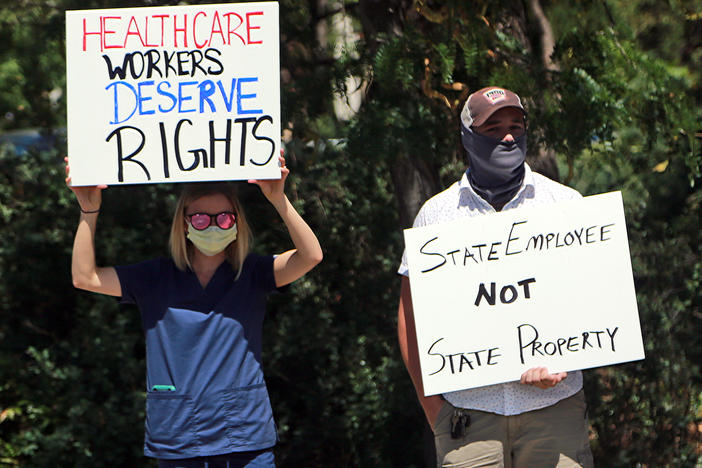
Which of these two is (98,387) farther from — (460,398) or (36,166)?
(460,398)

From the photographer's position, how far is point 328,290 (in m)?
5.54

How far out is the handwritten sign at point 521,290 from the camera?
121 inches

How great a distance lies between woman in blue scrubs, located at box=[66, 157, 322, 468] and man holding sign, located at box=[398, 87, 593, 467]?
588 mm

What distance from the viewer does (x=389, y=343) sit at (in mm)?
5410

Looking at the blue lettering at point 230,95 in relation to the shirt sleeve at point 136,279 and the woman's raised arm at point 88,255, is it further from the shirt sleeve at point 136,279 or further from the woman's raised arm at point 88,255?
the shirt sleeve at point 136,279

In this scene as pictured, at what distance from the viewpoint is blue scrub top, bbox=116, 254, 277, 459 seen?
3.18 metres

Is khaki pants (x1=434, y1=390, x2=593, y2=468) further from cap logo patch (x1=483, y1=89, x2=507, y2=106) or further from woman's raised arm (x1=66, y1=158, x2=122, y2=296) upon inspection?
woman's raised arm (x1=66, y1=158, x2=122, y2=296)

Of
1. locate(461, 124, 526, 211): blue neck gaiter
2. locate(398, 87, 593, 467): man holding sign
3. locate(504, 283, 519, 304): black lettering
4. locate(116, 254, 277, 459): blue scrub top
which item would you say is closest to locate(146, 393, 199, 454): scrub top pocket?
locate(116, 254, 277, 459): blue scrub top

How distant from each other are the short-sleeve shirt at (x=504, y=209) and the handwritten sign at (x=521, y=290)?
0.08 meters

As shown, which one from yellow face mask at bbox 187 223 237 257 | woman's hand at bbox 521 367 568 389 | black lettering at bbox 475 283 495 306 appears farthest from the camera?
yellow face mask at bbox 187 223 237 257

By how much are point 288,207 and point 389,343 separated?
7.30 feet

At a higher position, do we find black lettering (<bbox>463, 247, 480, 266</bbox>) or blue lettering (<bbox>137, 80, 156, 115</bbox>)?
blue lettering (<bbox>137, 80, 156, 115</bbox>)

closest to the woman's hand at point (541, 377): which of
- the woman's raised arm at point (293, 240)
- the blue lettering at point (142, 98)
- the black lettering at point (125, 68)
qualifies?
the woman's raised arm at point (293, 240)

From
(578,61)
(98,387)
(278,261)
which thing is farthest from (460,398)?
(98,387)
